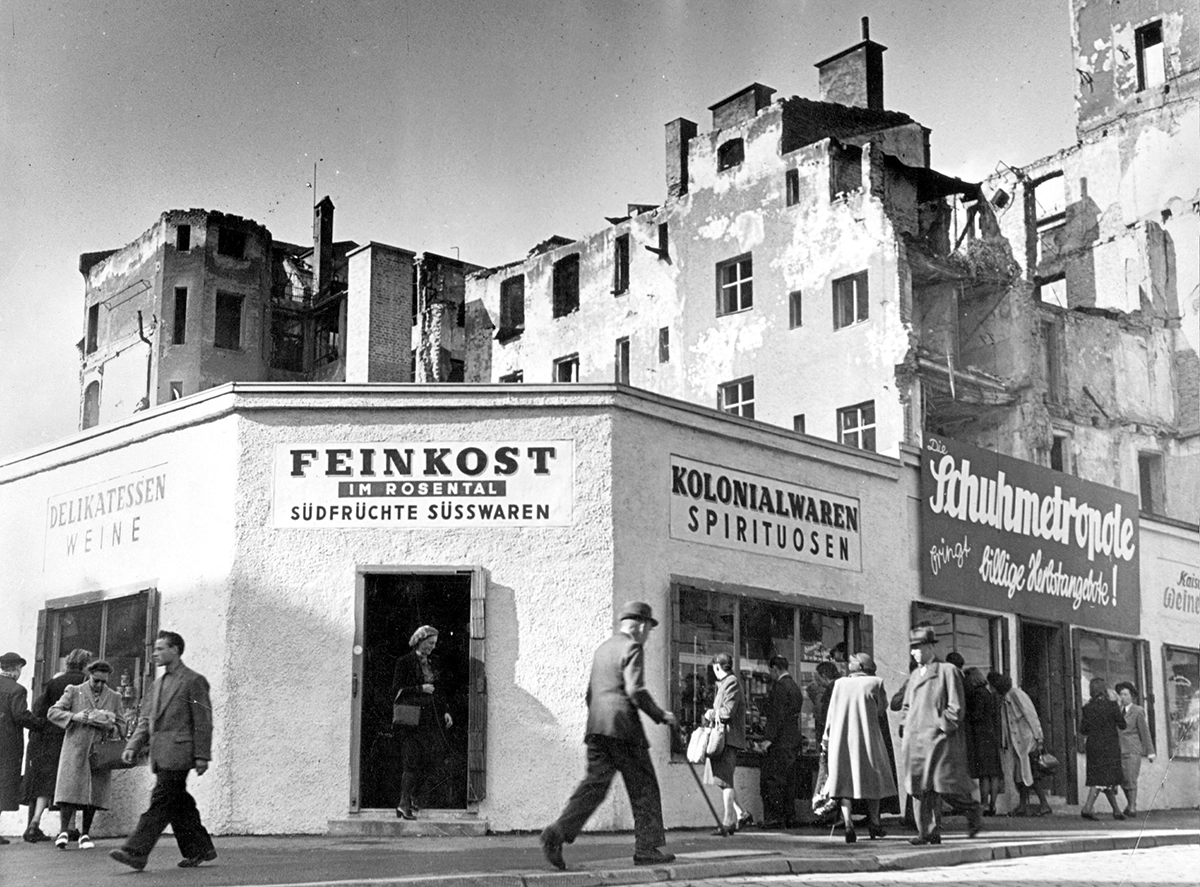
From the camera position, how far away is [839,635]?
17.9m

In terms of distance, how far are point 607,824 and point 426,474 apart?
389 centimetres

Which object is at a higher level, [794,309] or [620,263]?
[620,263]

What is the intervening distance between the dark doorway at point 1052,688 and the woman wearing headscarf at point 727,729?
25.3ft

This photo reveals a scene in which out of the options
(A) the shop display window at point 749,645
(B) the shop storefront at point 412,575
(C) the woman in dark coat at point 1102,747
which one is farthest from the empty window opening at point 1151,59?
(B) the shop storefront at point 412,575

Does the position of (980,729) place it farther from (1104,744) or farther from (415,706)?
(415,706)

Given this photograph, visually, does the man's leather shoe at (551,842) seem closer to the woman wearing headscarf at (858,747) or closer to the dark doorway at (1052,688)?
the woman wearing headscarf at (858,747)

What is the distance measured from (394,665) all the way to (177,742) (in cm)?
425

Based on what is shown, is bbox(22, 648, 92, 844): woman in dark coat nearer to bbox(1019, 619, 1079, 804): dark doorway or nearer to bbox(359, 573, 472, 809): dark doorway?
bbox(359, 573, 472, 809): dark doorway

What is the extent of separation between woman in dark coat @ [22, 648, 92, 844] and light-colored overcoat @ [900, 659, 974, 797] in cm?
781

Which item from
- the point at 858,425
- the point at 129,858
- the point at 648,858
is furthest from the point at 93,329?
the point at 648,858

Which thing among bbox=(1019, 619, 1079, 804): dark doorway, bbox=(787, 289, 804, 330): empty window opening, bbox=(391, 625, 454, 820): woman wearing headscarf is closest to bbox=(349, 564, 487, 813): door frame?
bbox=(391, 625, 454, 820): woman wearing headscarf

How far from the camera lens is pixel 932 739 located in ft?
44.5

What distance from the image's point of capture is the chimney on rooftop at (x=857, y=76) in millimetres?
38312

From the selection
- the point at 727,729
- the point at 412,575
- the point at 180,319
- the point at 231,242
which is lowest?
the point at 727,729
